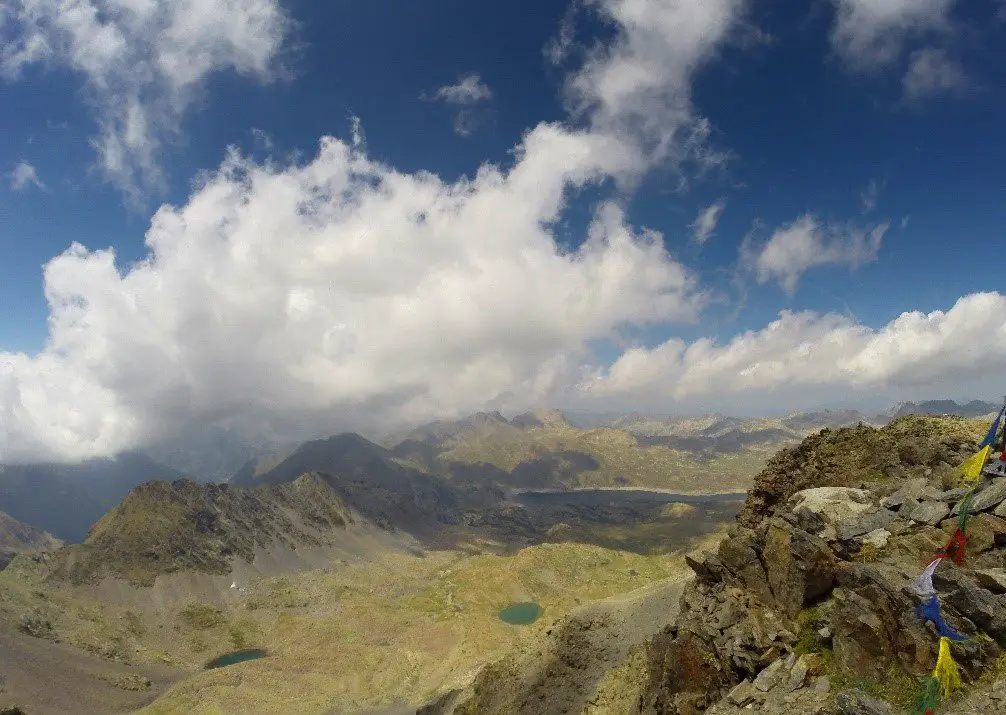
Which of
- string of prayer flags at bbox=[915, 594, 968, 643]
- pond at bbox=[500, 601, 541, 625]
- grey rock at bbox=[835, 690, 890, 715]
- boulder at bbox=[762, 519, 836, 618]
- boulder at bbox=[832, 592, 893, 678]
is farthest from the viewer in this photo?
pond at bbox=[500, 601, 541, 625]

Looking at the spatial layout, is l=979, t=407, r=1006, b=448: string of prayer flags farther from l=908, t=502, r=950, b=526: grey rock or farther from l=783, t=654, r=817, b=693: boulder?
l=783, t=654, r=817, b=693: boulder

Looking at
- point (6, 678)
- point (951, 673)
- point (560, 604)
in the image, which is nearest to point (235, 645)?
point (6, 678)

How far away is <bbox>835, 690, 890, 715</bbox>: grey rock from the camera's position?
18.3 m

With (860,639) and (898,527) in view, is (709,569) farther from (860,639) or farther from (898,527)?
(860,639)

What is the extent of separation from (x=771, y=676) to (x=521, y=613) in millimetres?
158553

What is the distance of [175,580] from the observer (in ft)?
649

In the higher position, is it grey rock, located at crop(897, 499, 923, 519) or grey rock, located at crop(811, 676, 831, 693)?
grey rock, located at crop(897, 499, 923, 519)

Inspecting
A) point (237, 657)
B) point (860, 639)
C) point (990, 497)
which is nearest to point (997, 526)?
point (990, 497)

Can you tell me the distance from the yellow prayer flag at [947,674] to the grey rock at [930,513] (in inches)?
420

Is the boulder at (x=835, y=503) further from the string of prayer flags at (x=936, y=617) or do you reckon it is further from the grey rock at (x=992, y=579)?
the string of prayer flags at (x=936, y=617)

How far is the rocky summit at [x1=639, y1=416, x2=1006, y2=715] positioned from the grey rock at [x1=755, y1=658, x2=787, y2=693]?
0.07 metres

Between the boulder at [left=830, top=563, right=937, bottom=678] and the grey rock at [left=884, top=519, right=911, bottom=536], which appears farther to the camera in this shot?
the grey rock at [left=884, top=519, right=911, bottom=536]

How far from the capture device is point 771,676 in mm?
24484

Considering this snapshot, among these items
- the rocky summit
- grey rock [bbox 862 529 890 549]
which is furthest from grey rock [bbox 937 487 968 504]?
grey rock [bbox 862 529 890 549]
